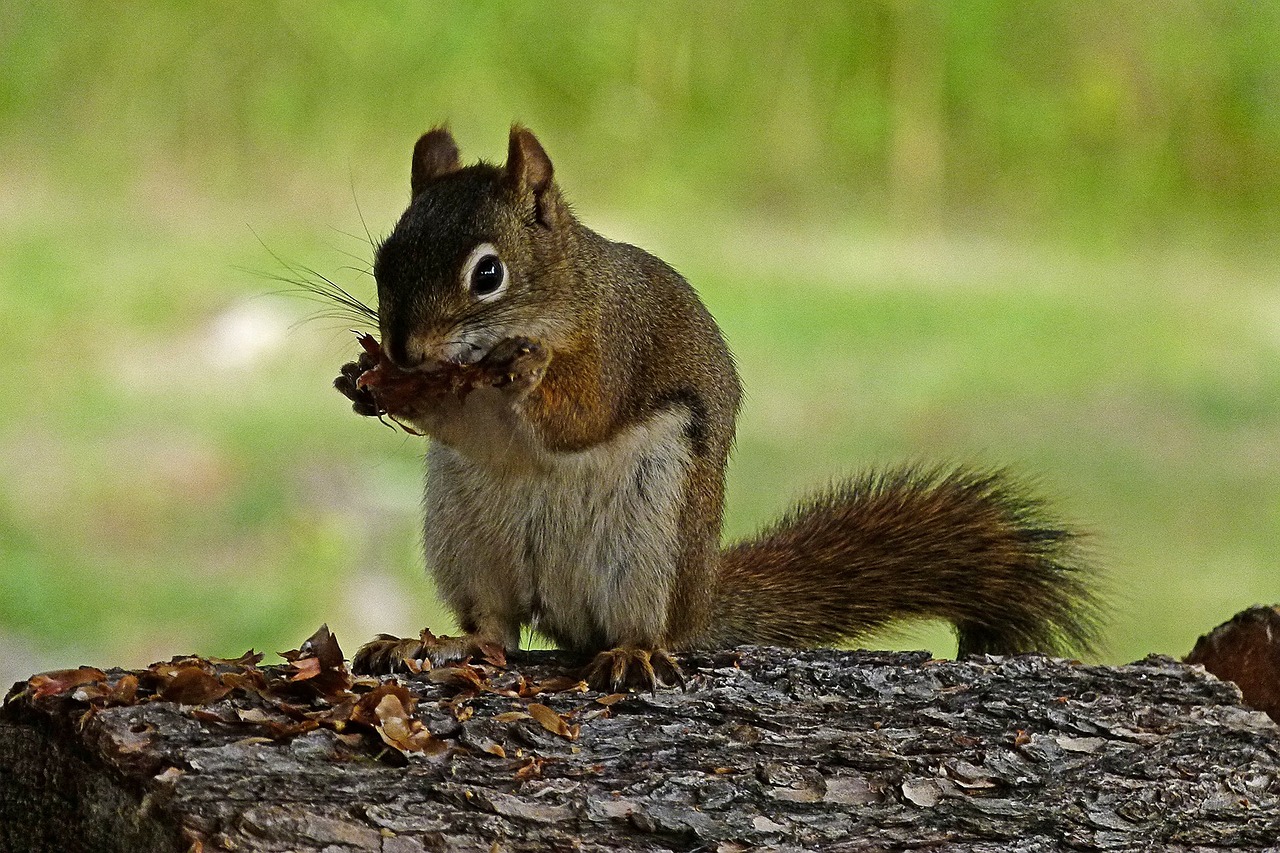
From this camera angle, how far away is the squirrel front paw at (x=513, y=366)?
1.86m

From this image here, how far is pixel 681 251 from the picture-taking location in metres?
3.35

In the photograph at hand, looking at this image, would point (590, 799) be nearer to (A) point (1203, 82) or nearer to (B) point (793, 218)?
(B) point (793, 218)

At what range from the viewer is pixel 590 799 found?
1544 mm

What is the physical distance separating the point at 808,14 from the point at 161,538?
1.71m

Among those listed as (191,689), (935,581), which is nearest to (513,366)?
(191,689)

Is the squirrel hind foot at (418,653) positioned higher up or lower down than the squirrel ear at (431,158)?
lower down

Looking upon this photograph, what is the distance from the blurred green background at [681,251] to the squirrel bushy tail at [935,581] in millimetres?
929

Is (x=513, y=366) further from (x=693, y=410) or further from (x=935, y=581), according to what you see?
(x=935, y=581)

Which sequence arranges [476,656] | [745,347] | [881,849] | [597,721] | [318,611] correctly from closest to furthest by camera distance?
[881,849], [597,721], [476,656], [318,611], [745,347]

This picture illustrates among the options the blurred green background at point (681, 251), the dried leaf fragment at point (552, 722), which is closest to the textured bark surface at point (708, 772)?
the dried leaf fragment at point (552, 722)

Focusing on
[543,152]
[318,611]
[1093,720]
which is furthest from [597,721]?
[318,611]

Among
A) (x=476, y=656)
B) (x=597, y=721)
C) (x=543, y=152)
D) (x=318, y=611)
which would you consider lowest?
(x=597, y=721)

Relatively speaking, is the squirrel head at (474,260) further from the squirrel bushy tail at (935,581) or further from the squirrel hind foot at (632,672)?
the squirrel bushy tail at (935,581)

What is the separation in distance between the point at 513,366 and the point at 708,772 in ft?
1.73
